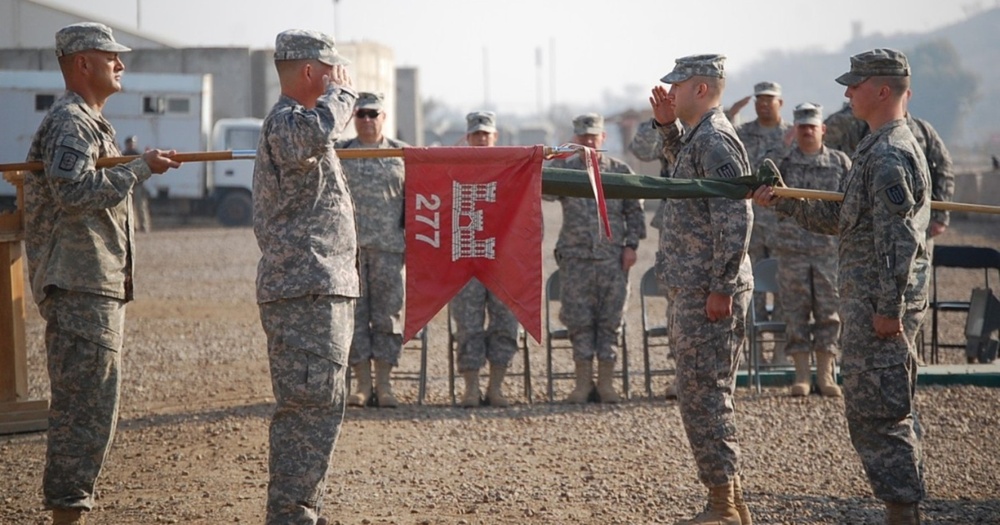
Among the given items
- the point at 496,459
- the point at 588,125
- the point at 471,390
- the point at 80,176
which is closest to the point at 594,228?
the point at 588,125

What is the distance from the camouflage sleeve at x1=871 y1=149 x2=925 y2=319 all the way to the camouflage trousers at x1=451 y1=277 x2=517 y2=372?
4.78 meters

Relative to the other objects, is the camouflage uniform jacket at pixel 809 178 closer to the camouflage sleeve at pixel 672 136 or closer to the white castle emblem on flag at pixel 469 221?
the camouflage sleeve at pixel 672 136

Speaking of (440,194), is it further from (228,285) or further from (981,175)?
(981,175)

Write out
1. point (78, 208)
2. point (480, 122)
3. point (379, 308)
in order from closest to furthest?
point (78, 208) < point (379, 308) < point (480, 122)

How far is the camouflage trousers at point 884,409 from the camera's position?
19.4 feet

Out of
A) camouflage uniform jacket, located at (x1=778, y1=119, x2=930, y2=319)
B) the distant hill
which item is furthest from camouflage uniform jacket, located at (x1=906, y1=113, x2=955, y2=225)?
the distant hill

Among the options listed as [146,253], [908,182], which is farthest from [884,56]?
[146,253]

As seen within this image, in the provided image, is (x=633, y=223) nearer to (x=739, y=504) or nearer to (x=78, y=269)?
(x=739, y=504)

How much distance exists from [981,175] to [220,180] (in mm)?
18991

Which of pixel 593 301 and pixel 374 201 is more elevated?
pixel 374 201

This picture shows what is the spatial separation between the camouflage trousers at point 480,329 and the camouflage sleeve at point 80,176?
462 cm

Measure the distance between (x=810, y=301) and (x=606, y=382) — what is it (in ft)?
6.36

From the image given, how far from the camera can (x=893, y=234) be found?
5801mm

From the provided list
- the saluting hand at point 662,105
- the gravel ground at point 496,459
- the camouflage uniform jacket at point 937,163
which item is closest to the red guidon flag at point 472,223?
the saluting hand at point 662,105
